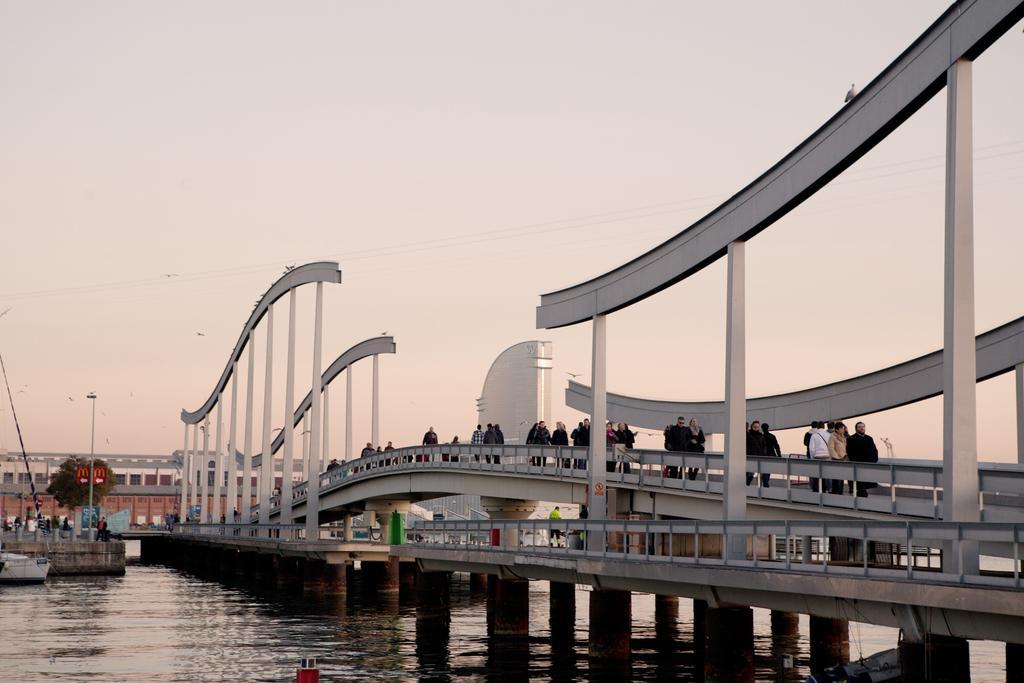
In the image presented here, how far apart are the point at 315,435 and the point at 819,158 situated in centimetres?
4238

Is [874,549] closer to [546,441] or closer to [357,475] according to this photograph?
[546,441]

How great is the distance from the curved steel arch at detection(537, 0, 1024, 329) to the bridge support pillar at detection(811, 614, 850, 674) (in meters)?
8.25

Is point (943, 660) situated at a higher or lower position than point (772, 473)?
lower

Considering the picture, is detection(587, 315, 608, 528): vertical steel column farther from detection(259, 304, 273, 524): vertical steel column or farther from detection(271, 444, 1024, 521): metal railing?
detection(259, 304, 273, 524): vertical steel column

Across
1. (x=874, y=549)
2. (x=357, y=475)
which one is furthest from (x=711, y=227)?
(x=357, y=475)

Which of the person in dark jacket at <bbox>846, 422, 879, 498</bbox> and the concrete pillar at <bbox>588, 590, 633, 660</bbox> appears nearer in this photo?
the person in dark jacket at <bbox>846, 422, 879, 498</bbox>

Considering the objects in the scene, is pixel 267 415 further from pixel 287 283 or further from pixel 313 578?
pixel 313 578

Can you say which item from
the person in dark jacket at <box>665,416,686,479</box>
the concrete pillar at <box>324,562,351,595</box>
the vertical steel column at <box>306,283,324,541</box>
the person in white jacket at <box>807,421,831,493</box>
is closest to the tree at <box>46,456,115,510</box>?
the vertical steel column at <box>306,283,324,541</box>

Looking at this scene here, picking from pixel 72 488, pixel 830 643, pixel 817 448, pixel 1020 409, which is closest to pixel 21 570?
A: pixel 830 643

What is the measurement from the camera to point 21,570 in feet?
221

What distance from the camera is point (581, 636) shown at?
41000 mm

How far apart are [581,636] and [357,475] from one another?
24.9 m

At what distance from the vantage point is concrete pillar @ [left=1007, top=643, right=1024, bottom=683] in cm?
2453

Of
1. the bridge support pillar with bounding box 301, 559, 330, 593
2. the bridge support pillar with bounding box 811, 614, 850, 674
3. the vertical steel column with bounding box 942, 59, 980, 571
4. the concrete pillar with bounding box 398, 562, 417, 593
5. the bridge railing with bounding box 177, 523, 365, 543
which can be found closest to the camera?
the vertical steel column with bounding box 942, 59, 980, 571
